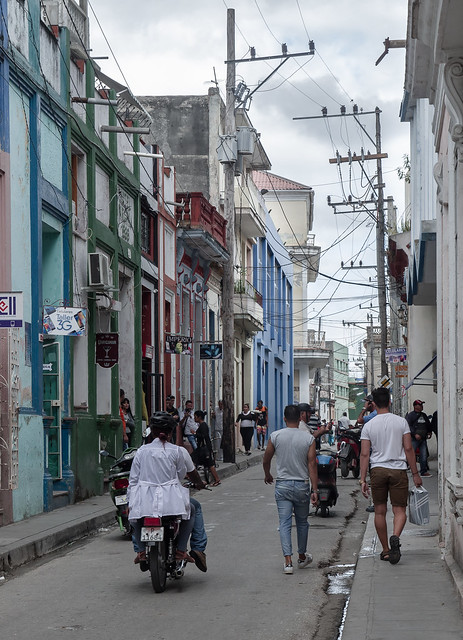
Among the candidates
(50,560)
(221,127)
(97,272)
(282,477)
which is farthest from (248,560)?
(221,127)

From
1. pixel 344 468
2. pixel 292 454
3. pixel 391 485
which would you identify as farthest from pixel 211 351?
pixel 391 485

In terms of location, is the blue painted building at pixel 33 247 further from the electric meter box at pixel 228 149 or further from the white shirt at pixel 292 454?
the electric meter box at pixel 228 149

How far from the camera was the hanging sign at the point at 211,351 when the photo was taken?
94.2 ft

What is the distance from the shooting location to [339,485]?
74.4 ft

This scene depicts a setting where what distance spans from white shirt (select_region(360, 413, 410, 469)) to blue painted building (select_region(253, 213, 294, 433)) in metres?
34.9

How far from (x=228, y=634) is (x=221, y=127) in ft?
98.2

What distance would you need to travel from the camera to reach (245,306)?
38750 mm

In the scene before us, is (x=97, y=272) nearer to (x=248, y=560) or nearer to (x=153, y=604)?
(x=248, y=560)

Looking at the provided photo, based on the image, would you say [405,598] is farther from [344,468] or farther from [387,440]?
[344,468]

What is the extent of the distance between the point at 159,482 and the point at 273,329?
4365 centimetres

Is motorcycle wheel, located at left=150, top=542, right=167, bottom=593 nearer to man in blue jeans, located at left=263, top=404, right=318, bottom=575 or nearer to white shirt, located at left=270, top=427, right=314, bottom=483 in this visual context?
man in blue jeans, located at left=263, top=404, right=318, bottom=575

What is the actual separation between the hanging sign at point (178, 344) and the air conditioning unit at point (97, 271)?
712 centimetres

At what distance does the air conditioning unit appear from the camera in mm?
19312

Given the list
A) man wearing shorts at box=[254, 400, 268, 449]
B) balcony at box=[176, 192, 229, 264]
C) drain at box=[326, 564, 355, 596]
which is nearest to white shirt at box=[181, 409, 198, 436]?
balcony at box=[176, 192, 229, 264]
